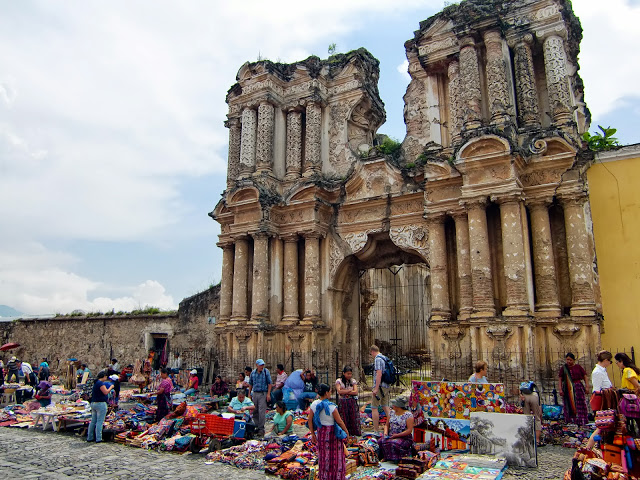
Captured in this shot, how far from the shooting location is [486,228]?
1027 centimetres

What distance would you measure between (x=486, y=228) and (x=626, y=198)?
321cm

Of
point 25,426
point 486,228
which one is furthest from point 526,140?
point 25,426

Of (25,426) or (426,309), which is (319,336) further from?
(426,309)

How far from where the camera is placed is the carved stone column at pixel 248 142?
46.0 feet

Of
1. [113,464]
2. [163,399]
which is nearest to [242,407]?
[163,399]

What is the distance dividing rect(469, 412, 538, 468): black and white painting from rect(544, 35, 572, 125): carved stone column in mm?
6906

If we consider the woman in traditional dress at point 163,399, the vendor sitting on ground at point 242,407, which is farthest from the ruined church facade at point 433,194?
the vendor sitting on ground at point 242,407

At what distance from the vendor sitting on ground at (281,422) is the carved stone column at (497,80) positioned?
283 inches

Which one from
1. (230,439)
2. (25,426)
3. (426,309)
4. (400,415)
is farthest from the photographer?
(426,309)

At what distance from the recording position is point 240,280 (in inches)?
529

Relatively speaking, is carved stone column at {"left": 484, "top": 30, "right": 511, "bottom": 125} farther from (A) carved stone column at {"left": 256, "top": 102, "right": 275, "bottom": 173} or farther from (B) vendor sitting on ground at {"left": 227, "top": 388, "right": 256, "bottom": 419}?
(B) vendor sitting on ground at {"left": 227, "top": 388, "right": 256, "bottom": 419}

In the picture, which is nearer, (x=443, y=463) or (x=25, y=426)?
(x=443, y=463)

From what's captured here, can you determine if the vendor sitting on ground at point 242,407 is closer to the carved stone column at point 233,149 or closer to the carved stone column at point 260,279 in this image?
the carved stone column at point 260,279

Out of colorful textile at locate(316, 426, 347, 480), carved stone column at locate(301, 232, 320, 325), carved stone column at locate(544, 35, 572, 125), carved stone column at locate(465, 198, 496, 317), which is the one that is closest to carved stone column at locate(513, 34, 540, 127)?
carved stone column at locate(544, 35, 572, 125)
